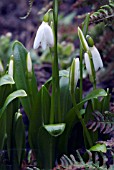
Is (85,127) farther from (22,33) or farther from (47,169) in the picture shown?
(22,33)

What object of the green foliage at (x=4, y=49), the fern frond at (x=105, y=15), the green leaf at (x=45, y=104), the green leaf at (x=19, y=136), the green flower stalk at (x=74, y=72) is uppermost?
the green foliage at (x=4, y=49)

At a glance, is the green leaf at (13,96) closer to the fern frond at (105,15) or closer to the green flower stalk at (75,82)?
the green flower stalk at (75,82)

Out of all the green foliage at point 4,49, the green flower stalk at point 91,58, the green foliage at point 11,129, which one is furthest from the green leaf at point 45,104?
the green foliage at point 4,49

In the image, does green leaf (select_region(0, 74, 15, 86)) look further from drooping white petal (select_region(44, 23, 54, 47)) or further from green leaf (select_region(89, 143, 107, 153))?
green leaf (select_region(89, 143, 107, 153))

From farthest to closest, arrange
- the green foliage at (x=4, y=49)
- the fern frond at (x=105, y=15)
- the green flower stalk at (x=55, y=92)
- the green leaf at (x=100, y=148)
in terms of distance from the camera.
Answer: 1. the green foliage at (x=4, y=49)
2. the fern frond at (x=105, y=15)
3. the green flower stalk at (x=55, y=92)
4. the green leaf at (x=100, y=148)

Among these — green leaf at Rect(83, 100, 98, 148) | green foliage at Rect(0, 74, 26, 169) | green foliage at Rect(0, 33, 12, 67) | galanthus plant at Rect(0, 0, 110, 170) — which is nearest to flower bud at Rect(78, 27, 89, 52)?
galanthus plant at Rect(0, 0, 110, 170)

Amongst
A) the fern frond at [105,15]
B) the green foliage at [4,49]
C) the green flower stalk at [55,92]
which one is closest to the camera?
the green flower stalk at [55,92]

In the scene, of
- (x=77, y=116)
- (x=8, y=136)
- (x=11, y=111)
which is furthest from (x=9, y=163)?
(x=77, y=116)

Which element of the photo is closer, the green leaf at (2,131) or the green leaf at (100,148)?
the green leaf at (100,148)

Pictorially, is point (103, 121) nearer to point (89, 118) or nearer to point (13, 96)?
point (89, 118)
